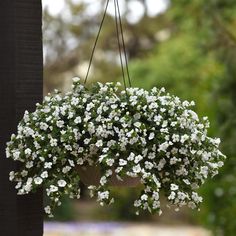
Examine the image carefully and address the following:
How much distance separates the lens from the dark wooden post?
7.23 ft

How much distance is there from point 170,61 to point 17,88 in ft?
27.6

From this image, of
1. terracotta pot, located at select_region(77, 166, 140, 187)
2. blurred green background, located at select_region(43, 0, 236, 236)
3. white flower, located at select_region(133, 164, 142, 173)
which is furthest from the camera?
blurred green background, located at select_region(43, 0, 236, 236)

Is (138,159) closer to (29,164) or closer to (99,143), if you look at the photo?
(99,143)

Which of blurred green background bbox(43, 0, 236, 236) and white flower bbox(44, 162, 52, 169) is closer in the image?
white flower bbox(44, 162, 52, 169)

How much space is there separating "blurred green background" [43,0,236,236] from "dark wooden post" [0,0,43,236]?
3.10 m

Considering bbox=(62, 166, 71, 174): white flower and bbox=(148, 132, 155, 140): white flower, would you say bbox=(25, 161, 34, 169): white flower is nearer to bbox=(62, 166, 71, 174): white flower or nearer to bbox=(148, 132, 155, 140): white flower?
bbox=(62, 166, 71, 174): white flower

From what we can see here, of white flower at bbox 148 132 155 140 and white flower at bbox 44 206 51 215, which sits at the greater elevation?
white flower at bbox 148 132 155 140

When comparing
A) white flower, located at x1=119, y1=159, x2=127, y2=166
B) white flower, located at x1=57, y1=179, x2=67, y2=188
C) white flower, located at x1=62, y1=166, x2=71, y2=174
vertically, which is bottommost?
white flower, located at x1=57, y1=179, x2=67, y2=188

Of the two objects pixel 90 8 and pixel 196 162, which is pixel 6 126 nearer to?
pixel 196 162

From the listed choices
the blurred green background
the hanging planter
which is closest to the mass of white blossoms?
the hanging planter

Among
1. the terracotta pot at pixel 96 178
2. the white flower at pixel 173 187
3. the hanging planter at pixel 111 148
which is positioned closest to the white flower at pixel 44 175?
the hanging planter at pixel 111 148

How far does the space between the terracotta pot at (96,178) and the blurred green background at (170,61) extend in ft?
10.4

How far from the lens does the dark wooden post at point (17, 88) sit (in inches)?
86.7

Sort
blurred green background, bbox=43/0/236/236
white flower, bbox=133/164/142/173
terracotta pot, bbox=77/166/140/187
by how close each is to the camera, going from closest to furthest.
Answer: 1. white flower, bbox=133/164/142/173
2. terracotta pot, bbox=77/166/140/187
3. blurred green background, bbox=43/0/236/236
